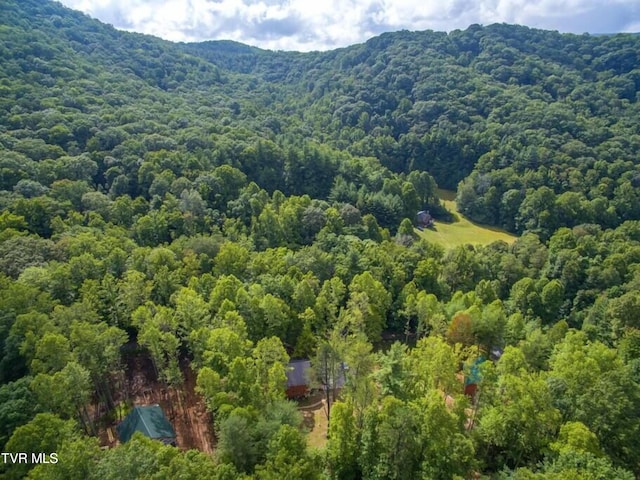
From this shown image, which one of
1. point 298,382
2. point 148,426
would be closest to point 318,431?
point 298,382

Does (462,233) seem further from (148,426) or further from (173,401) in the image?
(148,426)

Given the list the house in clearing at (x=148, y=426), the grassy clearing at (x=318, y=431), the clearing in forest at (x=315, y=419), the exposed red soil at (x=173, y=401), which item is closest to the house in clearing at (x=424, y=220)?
the clearing in forest at (x=315, y=419)

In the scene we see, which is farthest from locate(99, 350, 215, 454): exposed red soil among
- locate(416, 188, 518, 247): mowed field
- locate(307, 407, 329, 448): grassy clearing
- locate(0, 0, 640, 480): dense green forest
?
locate(416, 188, 518, 247): mowed field

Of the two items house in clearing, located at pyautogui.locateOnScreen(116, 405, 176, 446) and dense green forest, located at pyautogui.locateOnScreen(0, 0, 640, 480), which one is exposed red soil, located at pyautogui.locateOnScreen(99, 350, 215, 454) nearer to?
dense green forest, located at pyautogui.locateOnScreen(0, 0, 640, 480)

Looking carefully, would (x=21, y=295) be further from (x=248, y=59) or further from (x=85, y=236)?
(x=248, y=59)

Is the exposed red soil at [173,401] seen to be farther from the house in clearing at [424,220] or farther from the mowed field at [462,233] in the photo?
the house in clearing at [424,220]
